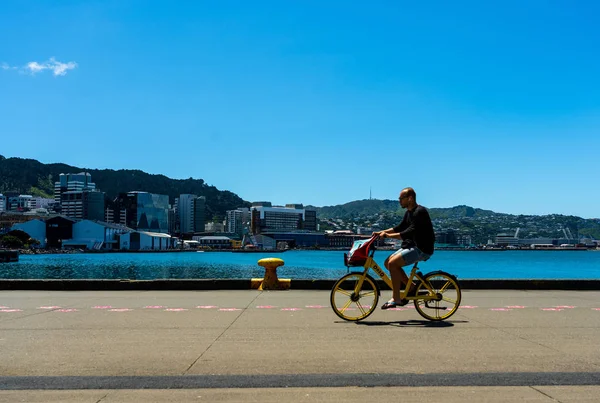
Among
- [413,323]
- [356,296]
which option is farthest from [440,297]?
[356,296]

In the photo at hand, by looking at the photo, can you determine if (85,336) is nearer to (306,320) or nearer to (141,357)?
(141,357)

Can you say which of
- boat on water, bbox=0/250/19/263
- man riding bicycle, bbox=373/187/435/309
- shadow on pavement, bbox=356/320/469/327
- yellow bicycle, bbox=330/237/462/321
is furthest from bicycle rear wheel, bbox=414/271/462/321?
boat on water, bbox=0/250/19/263

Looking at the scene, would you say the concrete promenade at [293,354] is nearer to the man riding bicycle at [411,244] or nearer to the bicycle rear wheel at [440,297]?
the bicycle rear wheel at [440,297]

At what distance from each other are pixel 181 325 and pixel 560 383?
588cm

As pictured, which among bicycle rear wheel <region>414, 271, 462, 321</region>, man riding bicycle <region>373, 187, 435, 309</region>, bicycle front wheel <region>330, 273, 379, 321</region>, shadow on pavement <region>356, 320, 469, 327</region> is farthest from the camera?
bicycle rear wheel <region>414, 271, 462, 321</region>

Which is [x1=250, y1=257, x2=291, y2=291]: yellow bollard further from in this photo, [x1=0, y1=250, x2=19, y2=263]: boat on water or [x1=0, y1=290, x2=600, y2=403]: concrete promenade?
[x1=0, y1=250, x2=19, y2=263]: boat on water

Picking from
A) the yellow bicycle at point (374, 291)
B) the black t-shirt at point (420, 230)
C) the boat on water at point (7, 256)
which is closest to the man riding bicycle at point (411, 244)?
the black t-shirt at point (420, 230)

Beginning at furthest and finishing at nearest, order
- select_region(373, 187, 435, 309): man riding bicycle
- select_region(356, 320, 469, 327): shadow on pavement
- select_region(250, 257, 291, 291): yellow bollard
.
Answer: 1. select_region(250, 257, 291, 291): yellow bollard
2. select_region(373, 187, 435, 309): man riding bicycle
3. select_region(356, 320, 469, 327): shadow on pavement

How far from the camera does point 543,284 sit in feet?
56.0

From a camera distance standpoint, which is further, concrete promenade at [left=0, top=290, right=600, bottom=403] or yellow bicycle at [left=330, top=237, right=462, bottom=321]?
yellow bicycle at [left=330, top=237, right=462, bottom=321]

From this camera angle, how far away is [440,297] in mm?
9602

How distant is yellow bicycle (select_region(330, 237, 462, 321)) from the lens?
957 cm

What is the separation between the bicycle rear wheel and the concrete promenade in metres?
0.22

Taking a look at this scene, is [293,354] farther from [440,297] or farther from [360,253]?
[440,297]
